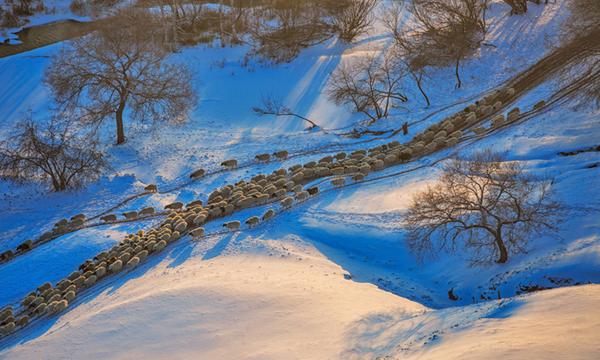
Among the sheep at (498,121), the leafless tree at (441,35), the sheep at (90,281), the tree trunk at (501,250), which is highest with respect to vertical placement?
the leafless tree at (441,35)

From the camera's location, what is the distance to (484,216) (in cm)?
2027

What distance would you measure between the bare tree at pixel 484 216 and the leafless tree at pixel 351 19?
27983 millimetres

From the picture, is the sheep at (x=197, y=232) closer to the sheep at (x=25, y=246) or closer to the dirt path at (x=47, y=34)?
the sheep at (x=25, y=246)

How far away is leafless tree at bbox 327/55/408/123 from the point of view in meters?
38.6

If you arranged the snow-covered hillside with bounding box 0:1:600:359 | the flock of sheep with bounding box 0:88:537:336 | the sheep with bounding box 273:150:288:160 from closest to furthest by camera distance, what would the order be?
the snow-covered hillside with bounding box 0:1:600:359 < the flock of sheep with bounding box 0:88:537:336 < the sheep with bounding box 273:150:288:160

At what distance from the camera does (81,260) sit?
24844 mm

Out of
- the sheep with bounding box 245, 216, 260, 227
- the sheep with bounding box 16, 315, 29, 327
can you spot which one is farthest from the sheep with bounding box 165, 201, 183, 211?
the sheep with bounding box 16, 315, 29, 327

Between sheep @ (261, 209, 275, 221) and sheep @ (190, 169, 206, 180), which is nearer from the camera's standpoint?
sheep @ (261, 209, 275, 221)

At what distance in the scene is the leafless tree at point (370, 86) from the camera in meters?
38.6

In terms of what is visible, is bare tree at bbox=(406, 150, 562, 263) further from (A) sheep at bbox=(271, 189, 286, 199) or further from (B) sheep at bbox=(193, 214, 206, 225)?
(B) sheep at bbox=(193, 214, 206, 225)

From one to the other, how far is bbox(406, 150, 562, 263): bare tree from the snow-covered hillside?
→ 2.12 ft

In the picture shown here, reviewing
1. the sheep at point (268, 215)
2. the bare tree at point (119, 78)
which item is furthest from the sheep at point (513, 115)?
the bare tree at point (119, 78)

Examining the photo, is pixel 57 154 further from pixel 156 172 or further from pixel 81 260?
pixel 81 260

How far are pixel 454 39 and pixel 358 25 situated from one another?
31.5 feet
